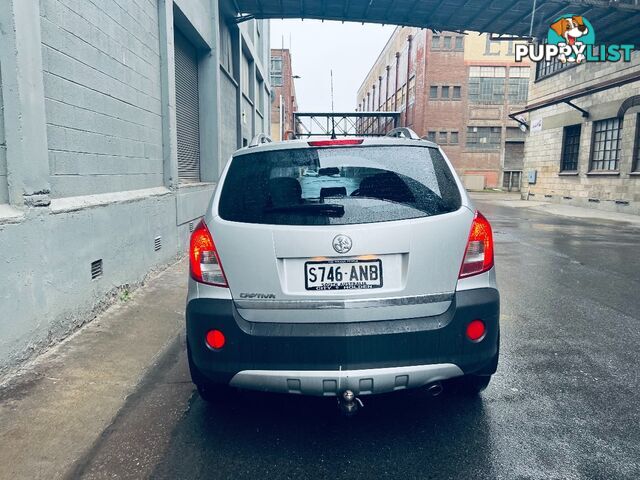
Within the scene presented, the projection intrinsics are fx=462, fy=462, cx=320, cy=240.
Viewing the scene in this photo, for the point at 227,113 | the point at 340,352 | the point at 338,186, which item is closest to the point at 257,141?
the point at 338,186

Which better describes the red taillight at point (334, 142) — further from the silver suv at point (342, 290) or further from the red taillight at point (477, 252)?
the red taillight at point (477, 252)

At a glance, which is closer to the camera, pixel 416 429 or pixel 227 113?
pixel 416 429

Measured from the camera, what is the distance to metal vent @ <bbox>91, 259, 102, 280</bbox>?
4770mm

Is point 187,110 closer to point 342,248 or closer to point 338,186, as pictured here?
point 338,186

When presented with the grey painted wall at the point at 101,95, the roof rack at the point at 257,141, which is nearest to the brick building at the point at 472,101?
the grey painted wall at the point at 101,95

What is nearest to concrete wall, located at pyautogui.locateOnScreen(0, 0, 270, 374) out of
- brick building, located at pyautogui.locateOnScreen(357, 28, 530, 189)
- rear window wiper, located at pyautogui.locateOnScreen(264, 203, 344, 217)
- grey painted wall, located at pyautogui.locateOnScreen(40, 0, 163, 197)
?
grey painted wall, located at pyautogui.locateOnScreen(40, 0, 163, 197)

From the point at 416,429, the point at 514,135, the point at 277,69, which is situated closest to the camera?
the point at 416,429

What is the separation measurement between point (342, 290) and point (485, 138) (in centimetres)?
4745

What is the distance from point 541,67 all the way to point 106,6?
82.2 feet

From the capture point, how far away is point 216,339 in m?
2.53

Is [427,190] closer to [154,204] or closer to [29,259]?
[29,259]

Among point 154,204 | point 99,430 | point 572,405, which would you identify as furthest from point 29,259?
point 572,405

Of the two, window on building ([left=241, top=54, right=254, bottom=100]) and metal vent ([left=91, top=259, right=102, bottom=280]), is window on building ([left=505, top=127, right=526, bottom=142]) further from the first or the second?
metal vent ([left=91, top=259, right=102, bottom=280])

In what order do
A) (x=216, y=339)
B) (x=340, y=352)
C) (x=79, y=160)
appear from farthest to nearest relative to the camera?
(x=79, y=160) → (x=216, y=339) → (x=340, y=352)
